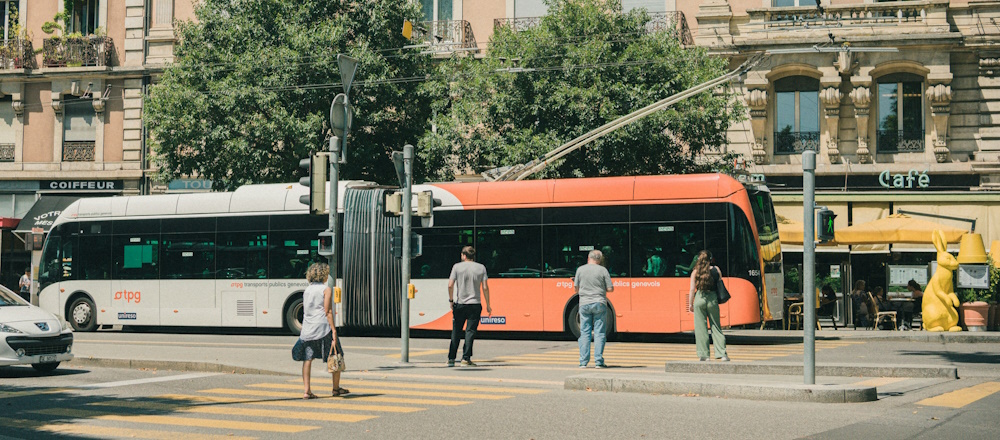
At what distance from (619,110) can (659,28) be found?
206 inches

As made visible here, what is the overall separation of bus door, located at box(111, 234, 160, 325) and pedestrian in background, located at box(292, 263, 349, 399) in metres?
13.4

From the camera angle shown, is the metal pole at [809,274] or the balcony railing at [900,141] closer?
the metal pole at [809,274]

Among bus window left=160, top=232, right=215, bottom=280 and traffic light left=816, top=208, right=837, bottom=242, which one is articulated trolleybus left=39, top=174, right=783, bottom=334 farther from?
traffic light left=816, top=208, right=837, bottom=242

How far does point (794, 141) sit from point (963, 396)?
60.6 ft

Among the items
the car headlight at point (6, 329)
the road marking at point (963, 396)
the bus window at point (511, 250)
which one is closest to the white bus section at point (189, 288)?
the bus window at point (511, 250)

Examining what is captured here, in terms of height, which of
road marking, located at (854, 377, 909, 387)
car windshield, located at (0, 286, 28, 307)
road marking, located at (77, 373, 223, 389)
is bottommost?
road marking, located at (77, 373, 223, 389)

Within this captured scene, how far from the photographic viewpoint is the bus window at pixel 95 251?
24000 millimetres

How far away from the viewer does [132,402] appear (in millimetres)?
11156

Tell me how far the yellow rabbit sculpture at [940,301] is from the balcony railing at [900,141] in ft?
20.6

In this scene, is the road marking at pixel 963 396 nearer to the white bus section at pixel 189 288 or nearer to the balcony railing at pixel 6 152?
the white bus section at pixel 189 288

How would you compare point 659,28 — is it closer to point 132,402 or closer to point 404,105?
point 404,105

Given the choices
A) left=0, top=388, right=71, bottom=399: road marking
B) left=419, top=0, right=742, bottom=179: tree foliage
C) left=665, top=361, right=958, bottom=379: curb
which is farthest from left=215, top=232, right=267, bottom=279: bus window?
left=665, top=361, right=958, bottom=379: curb

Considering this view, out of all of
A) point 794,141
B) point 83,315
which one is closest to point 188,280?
point 83,315

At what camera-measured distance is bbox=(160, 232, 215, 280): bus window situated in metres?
22.8
